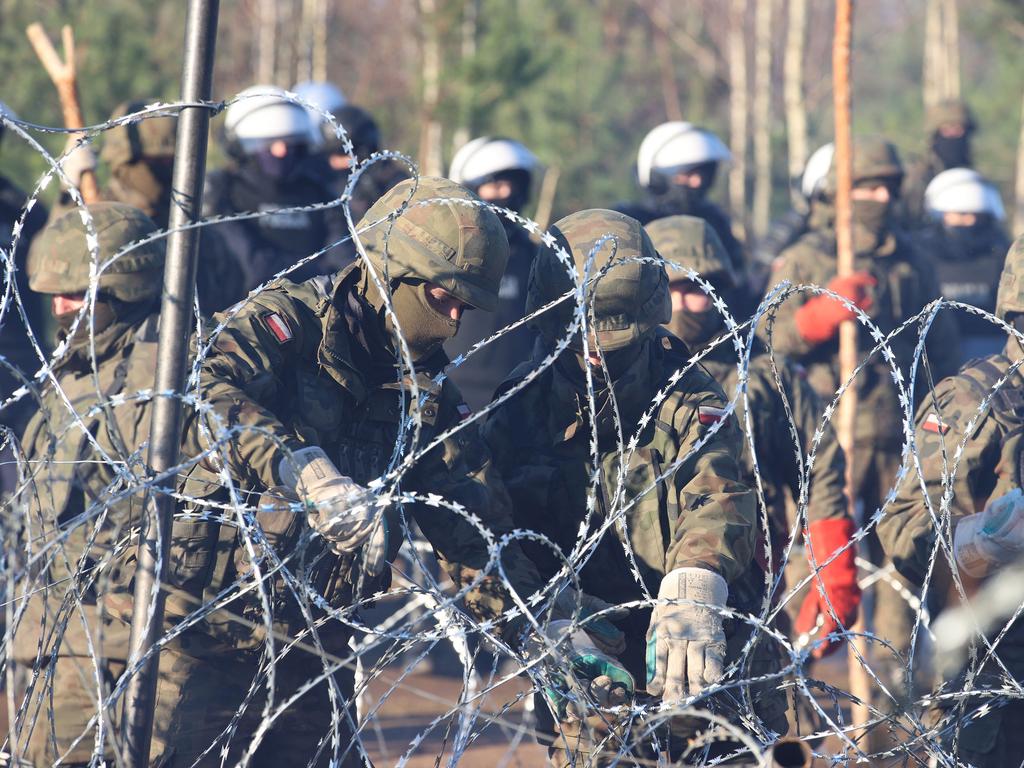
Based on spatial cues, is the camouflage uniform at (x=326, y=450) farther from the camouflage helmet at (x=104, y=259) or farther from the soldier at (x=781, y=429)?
the soldier at (x=781, y=429)

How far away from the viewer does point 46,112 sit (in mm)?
13586

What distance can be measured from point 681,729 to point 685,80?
77.8 ft

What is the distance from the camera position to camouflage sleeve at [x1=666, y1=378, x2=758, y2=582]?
11.5 feet

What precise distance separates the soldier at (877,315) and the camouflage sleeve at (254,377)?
127 inches

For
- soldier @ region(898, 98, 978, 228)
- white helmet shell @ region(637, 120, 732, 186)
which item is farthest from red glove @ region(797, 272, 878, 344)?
soldier @ region(898, 98, 978, 228)

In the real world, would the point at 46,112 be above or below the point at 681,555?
above

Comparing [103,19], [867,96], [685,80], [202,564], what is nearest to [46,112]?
[103,19]

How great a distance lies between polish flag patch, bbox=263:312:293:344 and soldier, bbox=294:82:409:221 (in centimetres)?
428

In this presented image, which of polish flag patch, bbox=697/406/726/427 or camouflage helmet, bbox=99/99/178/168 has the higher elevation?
camouflage helmet, bbox=99/99/178/168

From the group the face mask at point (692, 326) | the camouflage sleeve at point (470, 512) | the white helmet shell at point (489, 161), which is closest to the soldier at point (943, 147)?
the white helmet shell at point (489, 161)

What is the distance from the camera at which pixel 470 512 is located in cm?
367

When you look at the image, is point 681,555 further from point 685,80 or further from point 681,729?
point 685,80

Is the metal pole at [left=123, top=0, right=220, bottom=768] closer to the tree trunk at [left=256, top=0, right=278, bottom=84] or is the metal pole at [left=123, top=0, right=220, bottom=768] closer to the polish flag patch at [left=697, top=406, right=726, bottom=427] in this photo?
the polish flag patch at [left=697, top=406, right=726, bottom=427]

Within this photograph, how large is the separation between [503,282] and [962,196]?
3131 mm
